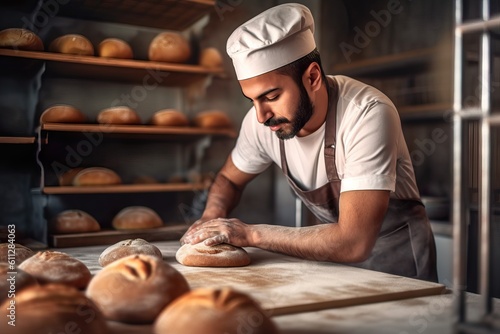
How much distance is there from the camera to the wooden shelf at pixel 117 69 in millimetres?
2904

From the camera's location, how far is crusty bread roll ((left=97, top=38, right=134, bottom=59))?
3.13 meters

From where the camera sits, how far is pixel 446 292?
144 centimetres

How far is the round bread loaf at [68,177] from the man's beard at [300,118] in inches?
63.0

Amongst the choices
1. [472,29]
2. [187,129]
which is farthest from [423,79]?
[472,29]

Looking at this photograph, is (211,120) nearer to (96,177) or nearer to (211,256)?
(96,177)

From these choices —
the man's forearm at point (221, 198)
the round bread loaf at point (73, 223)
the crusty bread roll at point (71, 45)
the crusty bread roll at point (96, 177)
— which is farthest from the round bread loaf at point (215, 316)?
the crusty bread roll at point (71, 45)

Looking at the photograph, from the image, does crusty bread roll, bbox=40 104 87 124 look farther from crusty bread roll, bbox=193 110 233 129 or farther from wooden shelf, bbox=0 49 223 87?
crusty bread roll, bbox=193 110 233 129

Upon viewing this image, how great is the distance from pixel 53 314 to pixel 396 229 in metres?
1.42

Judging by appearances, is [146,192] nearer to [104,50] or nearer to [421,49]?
[104,50]

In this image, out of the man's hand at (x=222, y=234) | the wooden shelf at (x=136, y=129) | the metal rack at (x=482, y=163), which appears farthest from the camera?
the wooden shelf at (x=136, y=129)

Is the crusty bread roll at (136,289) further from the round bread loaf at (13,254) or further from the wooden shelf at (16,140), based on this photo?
the wooden shelf at (16,140)

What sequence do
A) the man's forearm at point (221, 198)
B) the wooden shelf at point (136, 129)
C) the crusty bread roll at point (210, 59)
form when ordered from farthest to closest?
the crusty bread roll at point (210, 59)
the wooden shelf at point (136, 129)
the man's forearm at point (221, 198)

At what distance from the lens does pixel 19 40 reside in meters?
2.83

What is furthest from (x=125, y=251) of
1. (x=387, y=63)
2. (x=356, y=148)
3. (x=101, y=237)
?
(x=387, y=63)
